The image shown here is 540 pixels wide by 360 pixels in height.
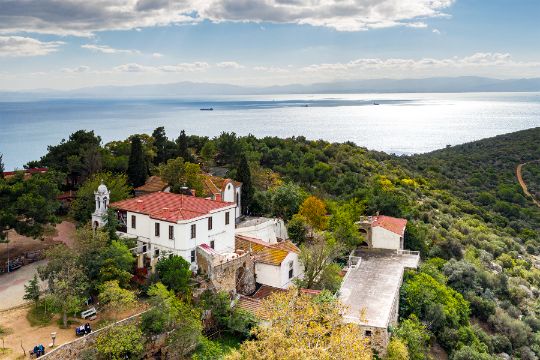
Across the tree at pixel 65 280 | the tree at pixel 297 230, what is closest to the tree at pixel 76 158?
the tree at pixel 297 230

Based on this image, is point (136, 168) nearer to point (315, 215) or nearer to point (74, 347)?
point (315, 215)

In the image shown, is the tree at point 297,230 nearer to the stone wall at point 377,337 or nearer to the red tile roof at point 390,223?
the red tile roof at point 390,223

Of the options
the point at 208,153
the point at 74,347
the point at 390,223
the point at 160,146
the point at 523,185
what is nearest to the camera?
the point at 74,347

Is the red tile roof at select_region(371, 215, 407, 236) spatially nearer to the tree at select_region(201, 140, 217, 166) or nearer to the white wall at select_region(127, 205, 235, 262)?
the white wall at select_region(127, 205, 235, 262)

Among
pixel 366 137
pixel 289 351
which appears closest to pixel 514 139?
pixel 366 137

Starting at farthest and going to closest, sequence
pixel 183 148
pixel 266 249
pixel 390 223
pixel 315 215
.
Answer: pixel 183 148 < pixel 390 223 < pixel 315 215 < pixel 266 249

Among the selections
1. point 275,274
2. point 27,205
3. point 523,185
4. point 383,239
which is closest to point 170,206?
point 275,274

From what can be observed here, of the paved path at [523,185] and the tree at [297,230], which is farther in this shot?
the paved path at [523,185]
